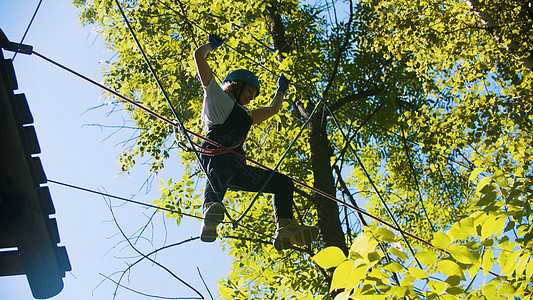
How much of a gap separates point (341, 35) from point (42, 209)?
479 centimetres

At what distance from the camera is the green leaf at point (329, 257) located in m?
1.65

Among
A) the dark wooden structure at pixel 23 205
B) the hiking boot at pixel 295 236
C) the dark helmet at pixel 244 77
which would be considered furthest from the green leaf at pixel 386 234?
the dark helmet at pixel 244 77

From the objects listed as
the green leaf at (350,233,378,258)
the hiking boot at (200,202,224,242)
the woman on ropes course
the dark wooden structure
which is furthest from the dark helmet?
the green leaf at (350,233,378,258)

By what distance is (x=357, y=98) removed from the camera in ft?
18.9

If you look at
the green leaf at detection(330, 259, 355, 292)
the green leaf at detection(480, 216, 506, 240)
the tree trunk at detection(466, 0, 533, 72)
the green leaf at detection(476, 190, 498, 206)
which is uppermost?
the tree trunk at detection(466, 0, 533, 72)

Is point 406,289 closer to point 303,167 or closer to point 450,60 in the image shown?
point 303,167

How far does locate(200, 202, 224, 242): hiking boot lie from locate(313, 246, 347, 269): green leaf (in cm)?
156

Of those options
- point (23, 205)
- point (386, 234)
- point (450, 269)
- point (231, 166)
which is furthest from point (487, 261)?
point (23, 205)

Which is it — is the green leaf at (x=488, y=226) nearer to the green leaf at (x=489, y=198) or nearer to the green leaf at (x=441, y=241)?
the green leaf at (x=489, y=198)

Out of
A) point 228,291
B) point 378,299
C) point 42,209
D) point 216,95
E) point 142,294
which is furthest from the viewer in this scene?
→ point 228,291

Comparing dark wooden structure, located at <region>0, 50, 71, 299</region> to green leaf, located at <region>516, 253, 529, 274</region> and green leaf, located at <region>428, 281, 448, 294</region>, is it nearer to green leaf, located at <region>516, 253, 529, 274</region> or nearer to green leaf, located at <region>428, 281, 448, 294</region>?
green leaf, located at <region>428, 281, 448, 294</region>

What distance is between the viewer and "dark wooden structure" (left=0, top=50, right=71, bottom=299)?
2387mm

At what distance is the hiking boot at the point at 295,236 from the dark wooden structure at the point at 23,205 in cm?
145

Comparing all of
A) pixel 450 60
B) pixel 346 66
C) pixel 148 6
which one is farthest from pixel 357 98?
pixel 148 6
